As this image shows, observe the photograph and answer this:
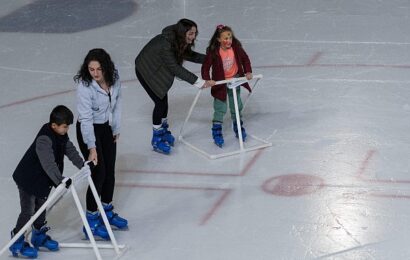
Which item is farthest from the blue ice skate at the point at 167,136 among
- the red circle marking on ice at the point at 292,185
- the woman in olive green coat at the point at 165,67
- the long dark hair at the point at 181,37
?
the red circle marking on ice at the point at 292,185

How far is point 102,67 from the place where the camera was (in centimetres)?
634

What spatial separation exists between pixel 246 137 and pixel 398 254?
271 centimetres

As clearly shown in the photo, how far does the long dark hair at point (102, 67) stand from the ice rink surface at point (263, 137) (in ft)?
3.74

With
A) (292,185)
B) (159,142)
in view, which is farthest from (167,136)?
(292,185)

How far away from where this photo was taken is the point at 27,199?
6.17m

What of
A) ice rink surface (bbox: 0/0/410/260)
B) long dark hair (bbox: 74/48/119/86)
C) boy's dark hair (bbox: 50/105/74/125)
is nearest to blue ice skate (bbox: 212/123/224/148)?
ice rink surface (bbox: 0/0/410/260)

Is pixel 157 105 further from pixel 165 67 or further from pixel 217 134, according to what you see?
pixel 217 134

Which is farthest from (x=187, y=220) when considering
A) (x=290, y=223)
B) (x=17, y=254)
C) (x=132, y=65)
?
(x=132, y=65)

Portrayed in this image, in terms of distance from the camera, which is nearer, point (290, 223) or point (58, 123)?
point (58, 123)

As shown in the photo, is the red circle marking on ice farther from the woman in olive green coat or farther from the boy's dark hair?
the boy's dark hair

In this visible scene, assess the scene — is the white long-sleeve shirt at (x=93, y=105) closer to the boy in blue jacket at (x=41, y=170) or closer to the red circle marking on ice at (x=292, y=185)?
the boy in blue jacket at (x=41, y=170)

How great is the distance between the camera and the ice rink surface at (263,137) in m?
6.57

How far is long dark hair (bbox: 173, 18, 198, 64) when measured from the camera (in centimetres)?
781

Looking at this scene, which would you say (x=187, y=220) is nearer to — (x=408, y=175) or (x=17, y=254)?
(x=17, y=254)
